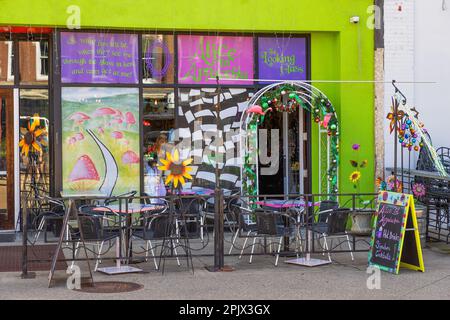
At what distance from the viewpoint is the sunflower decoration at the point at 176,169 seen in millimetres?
12406

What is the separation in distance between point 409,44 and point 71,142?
650cm

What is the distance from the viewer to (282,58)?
43.7 feet

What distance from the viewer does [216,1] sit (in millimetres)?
12797

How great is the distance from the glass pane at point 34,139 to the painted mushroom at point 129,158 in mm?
1497

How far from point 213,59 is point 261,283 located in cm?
Result: 561

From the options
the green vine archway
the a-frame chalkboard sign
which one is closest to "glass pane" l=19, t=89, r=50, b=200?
the green vine archway

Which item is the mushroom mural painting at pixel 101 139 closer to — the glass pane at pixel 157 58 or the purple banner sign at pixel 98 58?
the purple banner sign at pixel 98 58

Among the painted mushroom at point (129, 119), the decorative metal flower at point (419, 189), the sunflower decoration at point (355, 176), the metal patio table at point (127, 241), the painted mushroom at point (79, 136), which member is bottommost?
the metal patio table at point (127, 241)

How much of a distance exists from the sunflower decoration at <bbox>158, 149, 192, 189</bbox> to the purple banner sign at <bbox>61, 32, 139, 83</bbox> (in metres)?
1.53

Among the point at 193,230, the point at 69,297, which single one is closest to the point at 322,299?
the point at 69,297

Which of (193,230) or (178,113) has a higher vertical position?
(178,113)

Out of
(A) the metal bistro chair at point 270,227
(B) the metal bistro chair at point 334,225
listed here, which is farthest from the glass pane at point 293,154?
(A) the metal bistro chair at point 270,227
